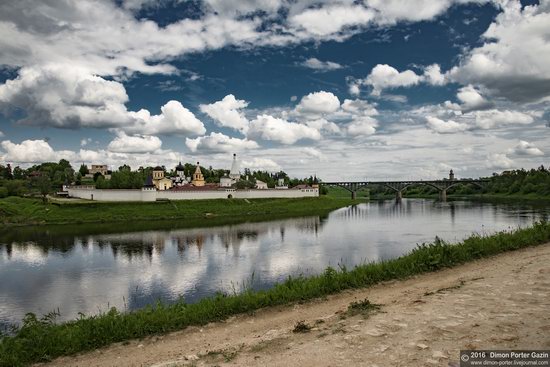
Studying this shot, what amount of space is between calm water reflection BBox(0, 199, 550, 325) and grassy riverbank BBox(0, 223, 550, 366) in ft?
14.9

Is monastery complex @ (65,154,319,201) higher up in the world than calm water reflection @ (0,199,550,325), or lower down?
higher up

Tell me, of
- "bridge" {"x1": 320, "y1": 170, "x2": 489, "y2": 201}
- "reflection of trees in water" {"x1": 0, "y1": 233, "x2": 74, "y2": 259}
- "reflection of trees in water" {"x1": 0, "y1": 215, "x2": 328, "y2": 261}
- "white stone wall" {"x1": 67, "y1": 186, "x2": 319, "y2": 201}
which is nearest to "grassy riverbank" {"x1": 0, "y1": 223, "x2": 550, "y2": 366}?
"reflection of trees in water" {"x1": 0, "y1": 215, "x2": 328, "y2": 261}

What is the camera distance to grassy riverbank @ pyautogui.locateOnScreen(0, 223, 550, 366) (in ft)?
23.8

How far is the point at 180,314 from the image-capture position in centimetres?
851

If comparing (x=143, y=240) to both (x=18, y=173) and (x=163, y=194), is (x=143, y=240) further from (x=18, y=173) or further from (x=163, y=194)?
(x=18, y=173)

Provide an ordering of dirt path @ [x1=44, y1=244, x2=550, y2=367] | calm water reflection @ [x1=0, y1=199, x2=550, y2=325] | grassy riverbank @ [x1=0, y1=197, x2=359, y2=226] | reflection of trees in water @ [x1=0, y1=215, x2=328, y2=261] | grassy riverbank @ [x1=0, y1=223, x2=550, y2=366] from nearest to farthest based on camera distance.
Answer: dirt path @ [x1=44, y1=244, x2=550, y2=367] < grassy riverbank @ [x1=0, y1=223, x2=550, y2=366] < calm water reflection @ [x1=0, y1=199, x2=550, y2=325] < reflection of trees in water @ [x1=0, y1=215, x2=328, y2=261] < grassy riverbank @ [x1=0, y1=197, x2=359, y2=226]

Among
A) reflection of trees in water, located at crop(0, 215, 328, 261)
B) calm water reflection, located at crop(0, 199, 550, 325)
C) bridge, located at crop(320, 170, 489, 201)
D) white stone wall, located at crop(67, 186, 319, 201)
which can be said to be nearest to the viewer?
calm water reflection, located at crop(0, 199, 550, 325)

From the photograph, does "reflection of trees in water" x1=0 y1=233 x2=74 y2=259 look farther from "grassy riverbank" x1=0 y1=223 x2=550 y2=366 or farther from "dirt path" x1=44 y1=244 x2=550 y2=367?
"dirt path" x1=44 y1=244 x2=550 y2=367

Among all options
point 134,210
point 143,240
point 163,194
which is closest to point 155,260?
point 143,240

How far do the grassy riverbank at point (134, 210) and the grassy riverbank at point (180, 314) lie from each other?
146 feet

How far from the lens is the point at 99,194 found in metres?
64.6

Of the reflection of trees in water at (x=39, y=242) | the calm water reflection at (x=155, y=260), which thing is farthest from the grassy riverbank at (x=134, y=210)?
the calm water reflection at (x=155, y=260)

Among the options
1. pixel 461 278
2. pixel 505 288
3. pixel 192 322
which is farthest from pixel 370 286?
pixel 192 322

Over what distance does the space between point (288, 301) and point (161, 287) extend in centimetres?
989
